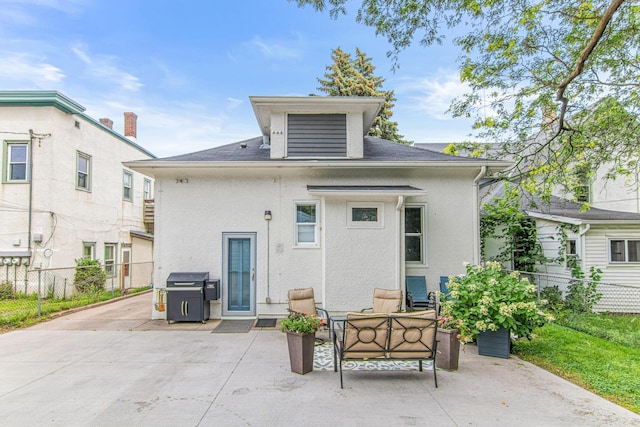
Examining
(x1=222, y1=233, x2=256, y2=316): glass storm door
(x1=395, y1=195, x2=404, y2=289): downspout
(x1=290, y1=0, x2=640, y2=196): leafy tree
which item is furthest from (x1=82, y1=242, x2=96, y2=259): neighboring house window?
(x1=290, y1=0, x2=640, y2=196): leafy tree

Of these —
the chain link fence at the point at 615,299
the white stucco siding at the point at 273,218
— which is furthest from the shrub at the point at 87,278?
the chain link fence at the point at 615,299

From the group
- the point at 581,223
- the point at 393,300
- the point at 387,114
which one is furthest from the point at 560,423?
the point at 387,114

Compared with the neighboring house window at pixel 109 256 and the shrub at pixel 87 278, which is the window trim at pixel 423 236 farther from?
the neighboring house window at pixel 109 256

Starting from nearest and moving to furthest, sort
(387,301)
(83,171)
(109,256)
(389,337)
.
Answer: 1. (389,337)
2. (387,301)
3. (83,171)
4. (109,256)

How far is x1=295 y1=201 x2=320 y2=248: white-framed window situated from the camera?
28.1ft

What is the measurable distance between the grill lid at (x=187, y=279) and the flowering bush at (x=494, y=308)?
209 inches

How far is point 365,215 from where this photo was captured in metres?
8.06

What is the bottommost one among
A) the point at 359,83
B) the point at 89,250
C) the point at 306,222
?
the point at 89,250

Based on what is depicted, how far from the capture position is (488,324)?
538cm

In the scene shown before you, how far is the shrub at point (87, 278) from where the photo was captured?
11.5 m

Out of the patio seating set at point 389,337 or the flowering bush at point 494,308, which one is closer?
the patio seating set at point 389,337

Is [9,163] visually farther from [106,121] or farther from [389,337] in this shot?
[389,337]

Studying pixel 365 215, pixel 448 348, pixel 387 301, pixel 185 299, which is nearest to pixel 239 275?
pixel 185 299

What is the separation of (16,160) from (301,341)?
40.8 ft
